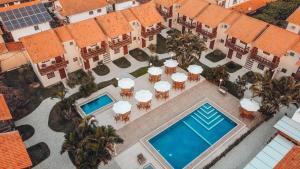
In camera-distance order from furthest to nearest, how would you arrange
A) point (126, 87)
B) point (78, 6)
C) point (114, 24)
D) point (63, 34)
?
point (78, 6) → point (114, 24) → point (63, 34) → point (126, 87)

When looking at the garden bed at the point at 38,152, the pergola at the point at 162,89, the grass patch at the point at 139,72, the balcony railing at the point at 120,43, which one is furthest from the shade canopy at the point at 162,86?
the garden bed at the point at 38,152

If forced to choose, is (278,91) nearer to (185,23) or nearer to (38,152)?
(185,23)

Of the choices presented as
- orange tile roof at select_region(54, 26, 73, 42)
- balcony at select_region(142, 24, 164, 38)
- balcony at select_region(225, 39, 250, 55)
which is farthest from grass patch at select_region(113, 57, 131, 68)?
balcony at select_region(225, 39, 250, 55)

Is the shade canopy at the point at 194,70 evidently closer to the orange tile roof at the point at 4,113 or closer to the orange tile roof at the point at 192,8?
the orange tile roof at the point at 192,8

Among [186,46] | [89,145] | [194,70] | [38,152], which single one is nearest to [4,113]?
[38,152]

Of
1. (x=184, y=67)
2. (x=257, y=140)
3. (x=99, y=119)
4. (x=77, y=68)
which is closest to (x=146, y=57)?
(x=184, y=67)

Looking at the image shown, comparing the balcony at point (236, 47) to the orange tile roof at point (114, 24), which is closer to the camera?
the balcony at point (236, 47)
